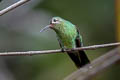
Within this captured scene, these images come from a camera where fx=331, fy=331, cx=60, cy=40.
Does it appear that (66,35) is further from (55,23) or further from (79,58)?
(79,58)

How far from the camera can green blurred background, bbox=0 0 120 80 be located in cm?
629

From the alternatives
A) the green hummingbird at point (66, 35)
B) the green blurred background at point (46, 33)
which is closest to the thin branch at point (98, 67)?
the green hummingbird at point (66, 35)

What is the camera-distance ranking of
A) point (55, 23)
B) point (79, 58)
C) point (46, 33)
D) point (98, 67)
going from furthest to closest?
1. point (46, 33)
2. point (79, 58)
3. point (55, 23)
4. point (98, 67)

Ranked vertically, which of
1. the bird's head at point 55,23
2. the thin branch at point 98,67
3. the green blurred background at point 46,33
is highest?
the bird's head at point 55,23

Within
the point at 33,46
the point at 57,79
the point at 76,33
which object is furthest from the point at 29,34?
the point at 76,33

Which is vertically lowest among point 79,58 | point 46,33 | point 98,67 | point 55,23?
point 46,33

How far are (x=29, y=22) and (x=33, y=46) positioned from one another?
24.5 inches

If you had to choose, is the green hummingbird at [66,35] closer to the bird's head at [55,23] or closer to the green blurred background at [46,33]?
the bird's head at [55,23]

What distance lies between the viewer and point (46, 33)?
6621mm

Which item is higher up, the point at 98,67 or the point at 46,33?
the point at 98,67

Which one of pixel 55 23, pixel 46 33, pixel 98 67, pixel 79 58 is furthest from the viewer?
pixel 46 33

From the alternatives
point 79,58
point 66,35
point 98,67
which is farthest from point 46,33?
point 98,67

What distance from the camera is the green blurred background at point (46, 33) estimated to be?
6293 millimetres

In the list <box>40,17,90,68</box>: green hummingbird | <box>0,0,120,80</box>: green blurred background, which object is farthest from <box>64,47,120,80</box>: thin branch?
<box>0,0,120,80</box>: green blurred background
